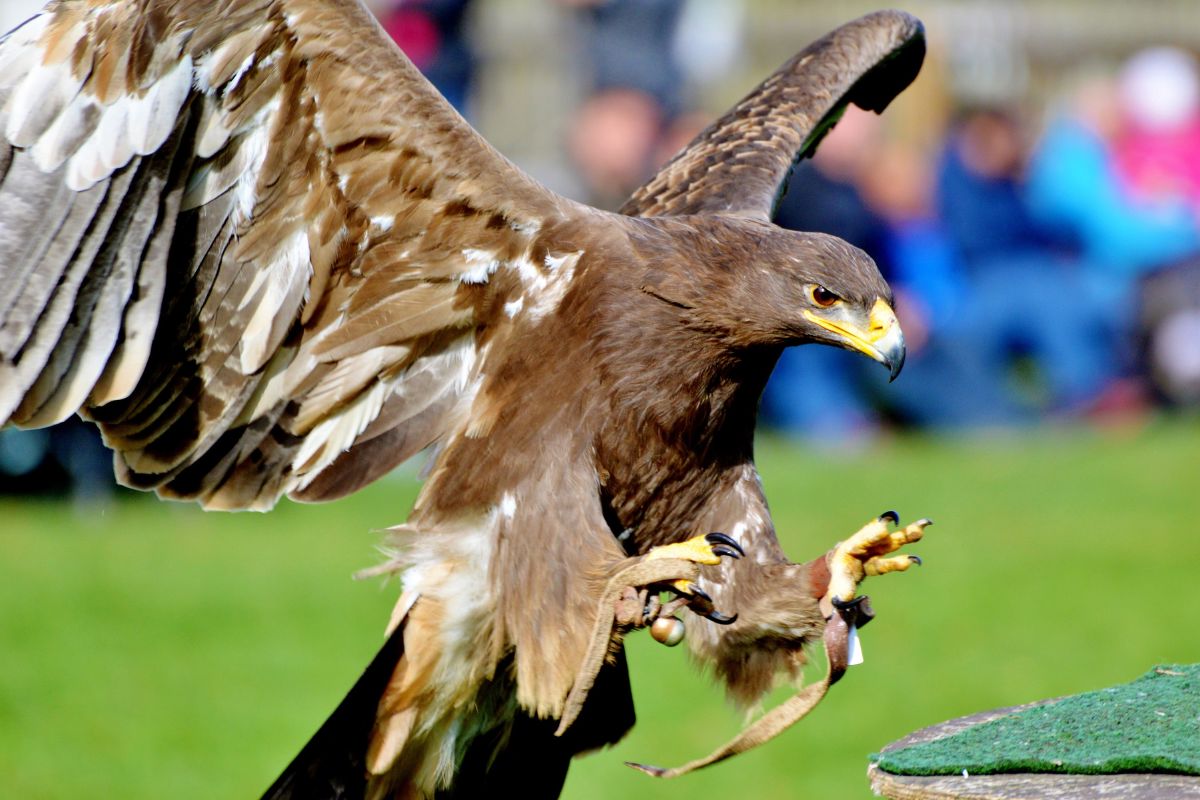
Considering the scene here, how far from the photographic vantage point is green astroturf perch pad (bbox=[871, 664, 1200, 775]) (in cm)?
385

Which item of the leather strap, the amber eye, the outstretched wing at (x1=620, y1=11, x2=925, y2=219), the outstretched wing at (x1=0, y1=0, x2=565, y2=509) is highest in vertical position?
the outstretched wing at (x1=620, y1=11, x2=925, y2=219)

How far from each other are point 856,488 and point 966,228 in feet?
A: 11.2

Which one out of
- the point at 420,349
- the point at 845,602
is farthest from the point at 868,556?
the point at 420,349

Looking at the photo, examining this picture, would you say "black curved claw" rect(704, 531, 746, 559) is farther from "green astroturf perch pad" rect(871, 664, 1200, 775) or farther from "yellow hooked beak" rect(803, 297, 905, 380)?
"green astroturf perch pad" rect(871, 664, 1200, 775)

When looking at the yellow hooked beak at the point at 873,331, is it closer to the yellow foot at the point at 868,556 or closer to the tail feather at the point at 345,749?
the yellow foot at the point at 868,556

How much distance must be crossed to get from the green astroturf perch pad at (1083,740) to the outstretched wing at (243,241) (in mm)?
1789

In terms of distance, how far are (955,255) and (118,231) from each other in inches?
404

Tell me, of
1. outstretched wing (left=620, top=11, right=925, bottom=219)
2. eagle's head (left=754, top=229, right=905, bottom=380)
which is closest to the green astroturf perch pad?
eagle's head (left=754, top=229, right=905, bottom=380)

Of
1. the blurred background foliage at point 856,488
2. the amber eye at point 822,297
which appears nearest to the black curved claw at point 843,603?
the amber eye at point 822,297

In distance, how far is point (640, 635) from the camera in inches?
395

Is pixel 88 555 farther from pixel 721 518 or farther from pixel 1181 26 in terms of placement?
pixel 1181 26

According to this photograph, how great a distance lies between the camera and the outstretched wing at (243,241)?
489 cm

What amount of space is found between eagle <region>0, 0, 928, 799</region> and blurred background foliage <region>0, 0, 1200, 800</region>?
2008mm

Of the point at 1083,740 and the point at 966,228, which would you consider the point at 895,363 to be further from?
the point at 966,228
